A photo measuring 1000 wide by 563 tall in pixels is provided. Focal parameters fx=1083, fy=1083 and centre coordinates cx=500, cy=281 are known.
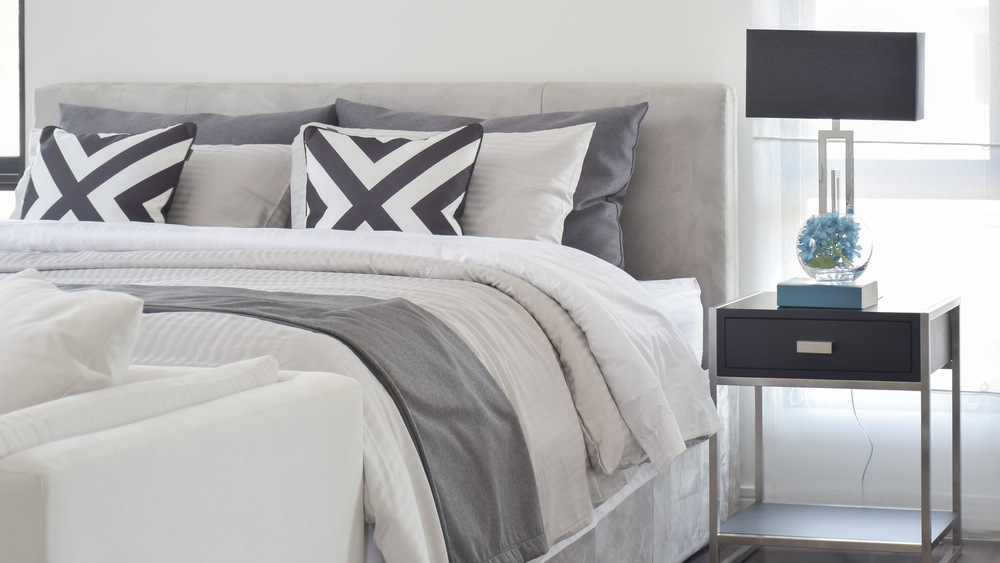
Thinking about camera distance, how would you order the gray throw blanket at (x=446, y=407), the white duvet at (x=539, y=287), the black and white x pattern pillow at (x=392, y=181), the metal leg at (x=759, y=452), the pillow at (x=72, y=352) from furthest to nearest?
1. the metal leg at (x=759, y=452)
2. the black and white x pattern pillow at (x=392, y=181)
3. the white duvet at (x=539, y=287)
4. the gray throw blanket at (x=446, y=407)
5. the pillow at (x=72, y=352)

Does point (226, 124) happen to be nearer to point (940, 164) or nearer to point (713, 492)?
point (713, 492)

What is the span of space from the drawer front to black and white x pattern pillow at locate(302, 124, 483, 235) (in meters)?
0.70

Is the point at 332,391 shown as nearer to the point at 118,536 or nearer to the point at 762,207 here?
the point at 118,536

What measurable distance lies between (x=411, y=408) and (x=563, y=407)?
48 centimetres

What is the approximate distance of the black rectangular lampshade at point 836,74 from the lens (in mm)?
2391

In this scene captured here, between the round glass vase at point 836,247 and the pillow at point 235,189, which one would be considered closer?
the round glass vase at point 836,247

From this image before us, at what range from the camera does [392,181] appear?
8.41ft

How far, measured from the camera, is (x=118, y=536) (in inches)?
34.2

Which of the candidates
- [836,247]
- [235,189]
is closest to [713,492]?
[836,247]

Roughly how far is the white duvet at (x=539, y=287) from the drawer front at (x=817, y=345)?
194 millimetres

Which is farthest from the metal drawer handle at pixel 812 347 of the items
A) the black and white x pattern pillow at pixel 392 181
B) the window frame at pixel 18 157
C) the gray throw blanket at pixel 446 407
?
the window frame at pixel 18 157

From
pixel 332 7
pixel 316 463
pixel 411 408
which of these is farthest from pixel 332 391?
pixel 332 7

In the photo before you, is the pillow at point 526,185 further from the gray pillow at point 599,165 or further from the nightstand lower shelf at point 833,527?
the nightstand lower shelf at point 833,527

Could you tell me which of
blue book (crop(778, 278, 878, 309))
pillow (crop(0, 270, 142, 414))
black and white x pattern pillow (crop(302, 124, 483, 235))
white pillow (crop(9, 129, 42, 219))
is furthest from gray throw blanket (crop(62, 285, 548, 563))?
white pillow (crop(9, 129, 42, 219))
